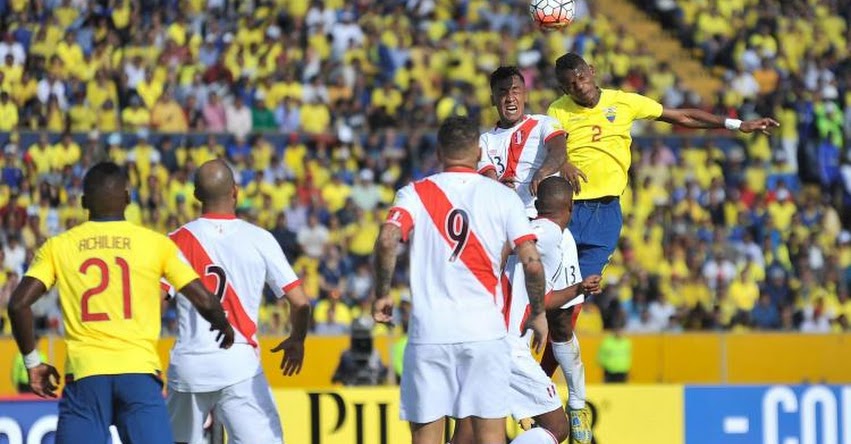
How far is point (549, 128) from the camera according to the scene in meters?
13.1

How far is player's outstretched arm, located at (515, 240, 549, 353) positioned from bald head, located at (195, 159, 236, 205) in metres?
1.86

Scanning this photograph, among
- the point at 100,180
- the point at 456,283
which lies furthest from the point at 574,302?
the point at 100,180

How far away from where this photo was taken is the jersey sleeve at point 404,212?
10414mm

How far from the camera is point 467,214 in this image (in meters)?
10.5

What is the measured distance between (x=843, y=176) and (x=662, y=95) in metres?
3.48

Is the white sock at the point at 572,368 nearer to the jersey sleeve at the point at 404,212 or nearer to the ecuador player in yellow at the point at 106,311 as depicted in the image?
the jersey sleeve at the point at 404,212

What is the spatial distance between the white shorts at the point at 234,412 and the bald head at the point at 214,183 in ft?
3.68

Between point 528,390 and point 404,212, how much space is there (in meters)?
2.62

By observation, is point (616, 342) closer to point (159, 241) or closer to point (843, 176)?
point (843, 176)

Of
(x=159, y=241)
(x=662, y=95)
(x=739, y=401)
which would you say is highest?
(x=662, y=95)

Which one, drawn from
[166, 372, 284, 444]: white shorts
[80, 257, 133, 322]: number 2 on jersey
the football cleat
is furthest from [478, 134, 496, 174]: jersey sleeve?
[80, 257, 133, 322]: number 2 on jersey

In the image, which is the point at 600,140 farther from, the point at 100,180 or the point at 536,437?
the point at 100,180

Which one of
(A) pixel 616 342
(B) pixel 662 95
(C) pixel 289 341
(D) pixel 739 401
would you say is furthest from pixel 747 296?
(C) pixel 289 341

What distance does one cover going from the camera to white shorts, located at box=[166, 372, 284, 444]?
11.1m
